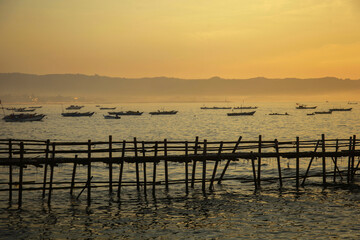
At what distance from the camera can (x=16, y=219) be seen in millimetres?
18031

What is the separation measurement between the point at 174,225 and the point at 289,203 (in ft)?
22.3

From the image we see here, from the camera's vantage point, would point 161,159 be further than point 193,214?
Yes

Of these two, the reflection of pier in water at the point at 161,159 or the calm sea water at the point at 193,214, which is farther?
the reflection of pier in water at the point at 161,159

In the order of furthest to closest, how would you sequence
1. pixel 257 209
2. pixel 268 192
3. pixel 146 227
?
1. pixel 268 192
2. pixel 257 209
3. pixel 146 227

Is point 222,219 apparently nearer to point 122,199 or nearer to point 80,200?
point 122,199

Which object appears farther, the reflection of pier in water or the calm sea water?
the reflection of pier in water

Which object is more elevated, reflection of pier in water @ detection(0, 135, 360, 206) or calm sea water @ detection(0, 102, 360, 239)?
reflection of pier in water @ detection(0, 135, 360, 206)

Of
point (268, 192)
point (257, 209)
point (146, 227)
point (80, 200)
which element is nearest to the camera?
point (146, 227)

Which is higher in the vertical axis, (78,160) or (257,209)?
(78,160)

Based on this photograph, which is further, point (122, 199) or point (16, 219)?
point (122, 199)

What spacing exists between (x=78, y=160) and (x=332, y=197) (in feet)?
45.2

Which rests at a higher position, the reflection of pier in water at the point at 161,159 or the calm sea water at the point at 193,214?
the reflection of pier in water at the point at 161,159

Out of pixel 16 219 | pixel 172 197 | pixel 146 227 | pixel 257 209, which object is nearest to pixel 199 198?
pixel 172 197

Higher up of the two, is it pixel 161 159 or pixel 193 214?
pixel 161 159
